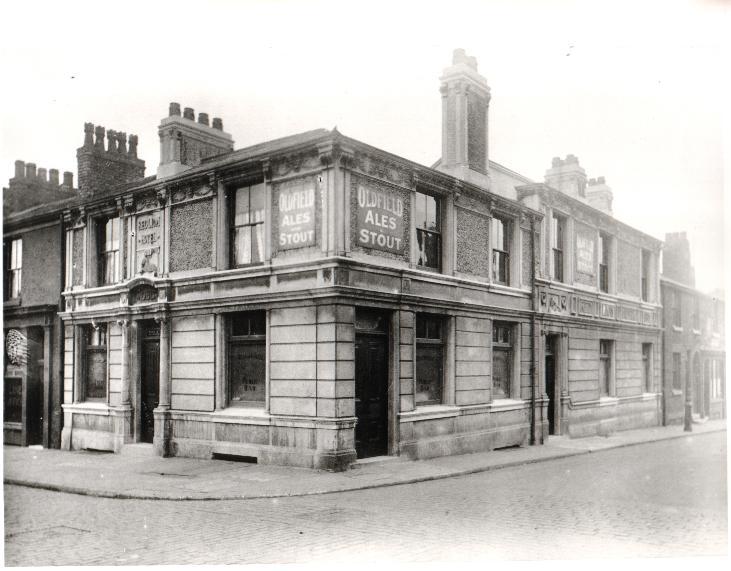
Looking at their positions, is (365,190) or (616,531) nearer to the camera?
(616,531)

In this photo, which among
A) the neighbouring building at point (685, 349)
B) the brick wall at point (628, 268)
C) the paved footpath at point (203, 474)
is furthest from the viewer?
the neighbouring building at point (685, 349)

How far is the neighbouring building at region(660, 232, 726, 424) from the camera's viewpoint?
89.8 feet

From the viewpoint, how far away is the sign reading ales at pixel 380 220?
14727 mm

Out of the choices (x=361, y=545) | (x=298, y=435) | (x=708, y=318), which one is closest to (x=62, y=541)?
(x=361, y=545)

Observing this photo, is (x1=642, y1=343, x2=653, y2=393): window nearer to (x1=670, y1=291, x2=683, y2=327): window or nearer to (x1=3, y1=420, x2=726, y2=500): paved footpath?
(x1=670, y1=291, x2=683, y2=327): window

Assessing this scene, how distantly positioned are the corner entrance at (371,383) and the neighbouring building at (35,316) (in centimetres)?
860

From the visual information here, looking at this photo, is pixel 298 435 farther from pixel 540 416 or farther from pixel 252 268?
pixel 540 416

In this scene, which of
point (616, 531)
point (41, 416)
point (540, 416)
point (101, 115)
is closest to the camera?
point (616, 531)

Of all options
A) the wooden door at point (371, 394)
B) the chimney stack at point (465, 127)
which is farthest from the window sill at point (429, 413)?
the chimney stack at point (465, 127)

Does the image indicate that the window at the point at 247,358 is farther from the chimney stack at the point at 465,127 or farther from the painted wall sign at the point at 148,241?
the chimney stack at the point at 465,127

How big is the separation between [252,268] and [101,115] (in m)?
4.35

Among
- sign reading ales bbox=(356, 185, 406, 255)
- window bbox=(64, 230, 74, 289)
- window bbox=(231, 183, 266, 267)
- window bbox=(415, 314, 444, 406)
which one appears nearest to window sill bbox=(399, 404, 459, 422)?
window bbox=(415, 314, 444, 406)

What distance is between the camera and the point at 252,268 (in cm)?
1521

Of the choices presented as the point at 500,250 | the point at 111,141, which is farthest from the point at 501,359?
the point at 111,141
